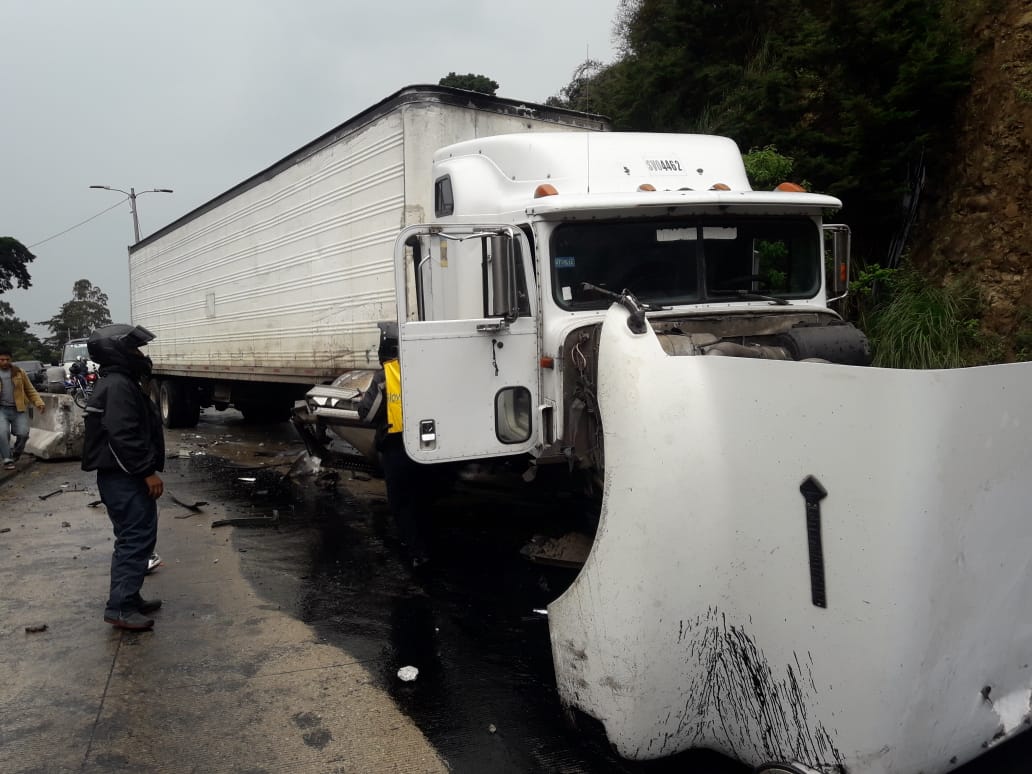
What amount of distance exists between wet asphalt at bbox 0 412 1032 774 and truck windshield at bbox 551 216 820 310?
141 centimetres

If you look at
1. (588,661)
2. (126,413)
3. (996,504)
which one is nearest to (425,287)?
(126,413)

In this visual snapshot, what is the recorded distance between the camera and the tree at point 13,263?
182 ft

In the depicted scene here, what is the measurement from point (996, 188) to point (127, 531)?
9142 millimetres

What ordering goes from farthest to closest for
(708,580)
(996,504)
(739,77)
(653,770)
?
(739,77), (653,770), (708,580), (996,504)

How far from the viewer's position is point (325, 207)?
Result: 8273 mm

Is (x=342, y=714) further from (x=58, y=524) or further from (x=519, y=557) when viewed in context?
(x=58, y=524)

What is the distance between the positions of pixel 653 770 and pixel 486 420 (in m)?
1.94

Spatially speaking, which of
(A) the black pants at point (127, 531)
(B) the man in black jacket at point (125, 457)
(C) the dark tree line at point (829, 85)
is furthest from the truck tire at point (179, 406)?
(A) the black pants at point (127, 531)

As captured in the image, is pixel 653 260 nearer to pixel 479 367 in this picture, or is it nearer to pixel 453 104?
pixel 479 367

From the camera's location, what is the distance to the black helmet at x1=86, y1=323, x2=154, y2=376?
4.64 meters

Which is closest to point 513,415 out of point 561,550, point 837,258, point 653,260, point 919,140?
point 653,260

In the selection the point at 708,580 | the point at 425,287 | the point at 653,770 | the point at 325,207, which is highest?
the point at 325,207

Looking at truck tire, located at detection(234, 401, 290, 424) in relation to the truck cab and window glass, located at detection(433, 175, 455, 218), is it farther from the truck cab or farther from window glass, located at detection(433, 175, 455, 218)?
the truck cab

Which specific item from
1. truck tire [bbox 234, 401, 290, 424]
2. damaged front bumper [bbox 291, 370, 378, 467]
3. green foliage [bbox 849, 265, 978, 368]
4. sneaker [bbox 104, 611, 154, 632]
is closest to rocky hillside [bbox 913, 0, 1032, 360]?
green foliage [bbox 849, 265, 978, 368]
